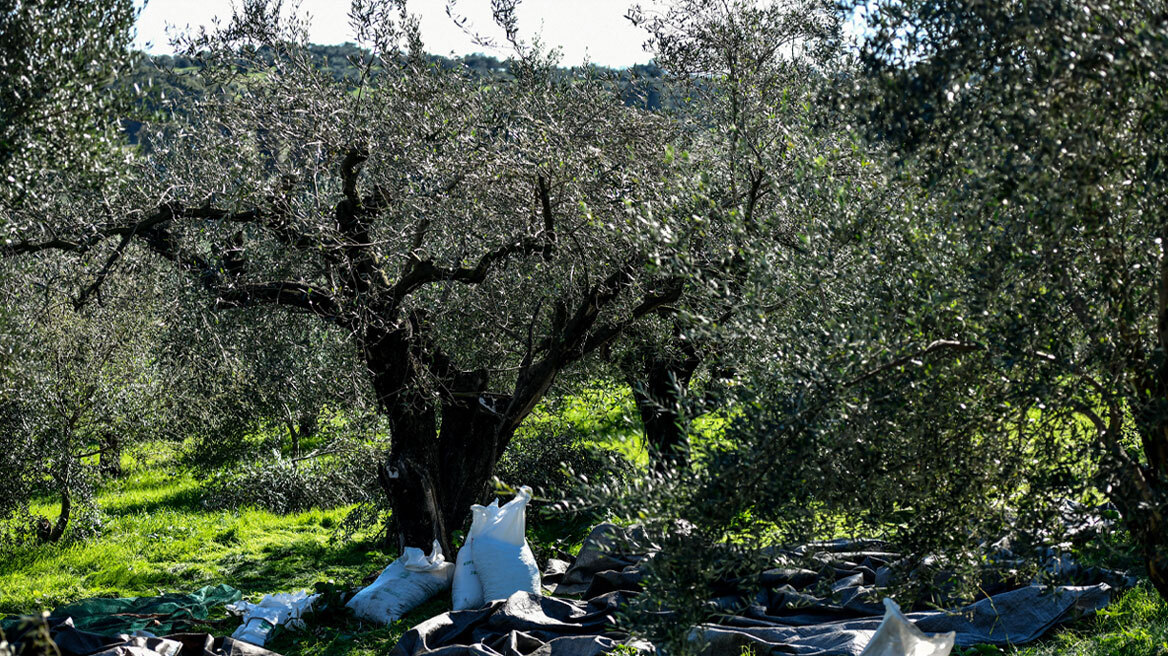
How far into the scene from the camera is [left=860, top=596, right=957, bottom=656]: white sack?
20.0ft

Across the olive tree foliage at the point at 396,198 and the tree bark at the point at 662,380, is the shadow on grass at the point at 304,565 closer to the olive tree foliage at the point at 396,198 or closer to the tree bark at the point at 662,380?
the olive tree foliage at the point at 396,198

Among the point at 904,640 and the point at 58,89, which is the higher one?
the point at 58,89

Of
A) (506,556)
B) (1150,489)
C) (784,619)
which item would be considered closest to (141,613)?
(506,556)

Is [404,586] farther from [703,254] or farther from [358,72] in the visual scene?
[703,254]

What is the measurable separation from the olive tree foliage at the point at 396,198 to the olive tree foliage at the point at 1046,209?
3826 mm

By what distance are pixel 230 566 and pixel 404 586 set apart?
4591mm

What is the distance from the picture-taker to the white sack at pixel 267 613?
9.10 metres

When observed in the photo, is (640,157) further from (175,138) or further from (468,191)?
(175,138)

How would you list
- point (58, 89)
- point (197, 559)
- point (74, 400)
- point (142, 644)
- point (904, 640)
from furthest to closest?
point (74, 400), point (197, 559), point (142, 644), point (58, 89), point (904, 640)

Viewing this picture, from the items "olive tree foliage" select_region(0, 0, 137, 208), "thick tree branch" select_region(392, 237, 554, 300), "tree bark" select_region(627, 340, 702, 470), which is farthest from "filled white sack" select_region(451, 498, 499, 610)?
"olive tree foliage" select_region(0, 0, 137, 208)

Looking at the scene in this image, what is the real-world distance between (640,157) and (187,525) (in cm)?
1037

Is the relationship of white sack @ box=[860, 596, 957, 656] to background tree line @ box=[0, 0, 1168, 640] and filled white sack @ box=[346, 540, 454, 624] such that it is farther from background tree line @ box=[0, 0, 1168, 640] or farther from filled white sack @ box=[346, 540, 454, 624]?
filled white sack @ box=[346, 540, 454, 624]

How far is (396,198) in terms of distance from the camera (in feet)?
31.5

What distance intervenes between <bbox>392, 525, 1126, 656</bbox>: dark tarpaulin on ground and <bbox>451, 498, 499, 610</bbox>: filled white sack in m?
0.64
